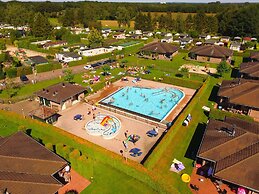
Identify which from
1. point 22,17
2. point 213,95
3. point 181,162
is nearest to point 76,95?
point 181,162

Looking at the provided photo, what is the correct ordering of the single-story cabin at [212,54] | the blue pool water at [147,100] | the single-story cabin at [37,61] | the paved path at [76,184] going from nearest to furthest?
the paved path at [76,184], the blue pool water at [147,100], the single-story cabin at [37,61], the single-story cabin at [212,54]

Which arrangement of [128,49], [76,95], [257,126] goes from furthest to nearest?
1. [128,49]
2. [76,95]
3. [257,126]

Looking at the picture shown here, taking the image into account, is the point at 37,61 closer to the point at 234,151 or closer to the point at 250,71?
the point at 250,71

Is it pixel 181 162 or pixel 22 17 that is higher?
pixel 22 17

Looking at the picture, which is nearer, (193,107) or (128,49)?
(193,107)

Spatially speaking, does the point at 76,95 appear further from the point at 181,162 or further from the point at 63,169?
the point at 181,162

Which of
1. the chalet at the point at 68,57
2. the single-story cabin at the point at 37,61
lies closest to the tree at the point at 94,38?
the chalet at the point at 68,57

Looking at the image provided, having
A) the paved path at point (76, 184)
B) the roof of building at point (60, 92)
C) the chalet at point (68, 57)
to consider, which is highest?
the chalet at point (68, 57)

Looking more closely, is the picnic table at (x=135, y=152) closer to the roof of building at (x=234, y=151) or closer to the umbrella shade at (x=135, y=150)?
the umbrella shade at (x=135, y=150)
